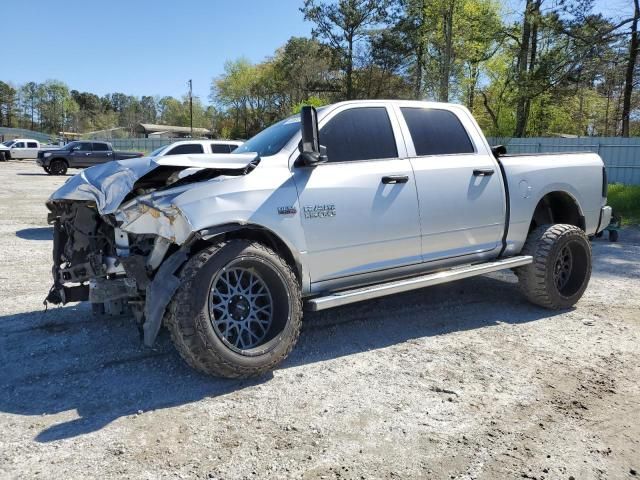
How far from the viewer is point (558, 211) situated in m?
5.94

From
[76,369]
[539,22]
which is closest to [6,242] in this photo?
[76,369]

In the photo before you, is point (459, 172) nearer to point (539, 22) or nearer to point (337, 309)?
point (337, 309)

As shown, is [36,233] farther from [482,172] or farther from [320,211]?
A: [482,172]

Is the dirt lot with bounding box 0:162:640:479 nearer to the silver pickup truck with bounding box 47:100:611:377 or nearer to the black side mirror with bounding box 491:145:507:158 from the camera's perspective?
the silver pickup truck with bounding box 47:100:611:377

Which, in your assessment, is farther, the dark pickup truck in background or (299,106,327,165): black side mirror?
the dark pickup truck in background

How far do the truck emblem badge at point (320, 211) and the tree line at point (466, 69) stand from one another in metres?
20.7

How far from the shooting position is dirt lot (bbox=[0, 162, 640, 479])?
2688 millimetres

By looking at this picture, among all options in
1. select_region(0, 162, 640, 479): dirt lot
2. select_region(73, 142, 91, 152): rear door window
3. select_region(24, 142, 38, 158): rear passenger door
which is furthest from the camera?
select_region(24, 142, 38, 158): rear passenger door

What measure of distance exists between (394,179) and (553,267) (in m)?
2.11

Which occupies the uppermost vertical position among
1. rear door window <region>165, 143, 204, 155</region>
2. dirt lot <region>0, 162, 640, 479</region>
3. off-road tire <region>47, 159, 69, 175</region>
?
rear door window <region>165, 143, 204, 155</region>

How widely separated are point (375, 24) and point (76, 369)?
150 ft

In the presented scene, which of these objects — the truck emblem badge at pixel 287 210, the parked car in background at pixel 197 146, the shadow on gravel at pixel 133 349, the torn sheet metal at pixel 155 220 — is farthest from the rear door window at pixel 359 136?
the parked car in background at pixel 197 146

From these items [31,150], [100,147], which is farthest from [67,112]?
[100,147]

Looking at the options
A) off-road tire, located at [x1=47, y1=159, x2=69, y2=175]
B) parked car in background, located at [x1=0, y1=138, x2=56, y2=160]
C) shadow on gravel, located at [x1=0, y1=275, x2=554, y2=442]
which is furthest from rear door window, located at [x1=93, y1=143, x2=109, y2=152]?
shadow on gravel, located at [x1=0, y1=275, x2=554, y2=442]
